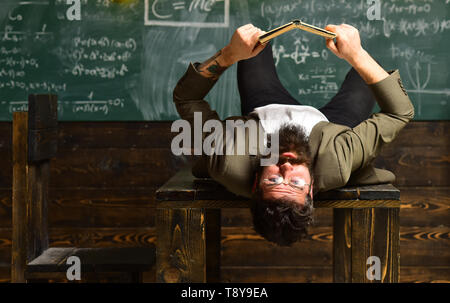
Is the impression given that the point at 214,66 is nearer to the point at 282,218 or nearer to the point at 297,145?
the point at 297,145

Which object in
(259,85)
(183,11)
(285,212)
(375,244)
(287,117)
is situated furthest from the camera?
(183,11)

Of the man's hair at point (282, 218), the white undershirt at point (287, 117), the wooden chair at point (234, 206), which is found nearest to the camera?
the man's hair at point (282, 218)

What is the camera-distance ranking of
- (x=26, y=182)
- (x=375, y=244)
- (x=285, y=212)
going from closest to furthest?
1. (x=285, y=212)
2. (x=375, y=244)
3. (x=26, y=182)

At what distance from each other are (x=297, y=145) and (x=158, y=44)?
4.37ft

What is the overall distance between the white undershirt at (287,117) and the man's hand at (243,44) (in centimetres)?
22

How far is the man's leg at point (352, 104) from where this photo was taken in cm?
179

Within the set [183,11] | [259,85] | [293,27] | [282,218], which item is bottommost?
[282,218]

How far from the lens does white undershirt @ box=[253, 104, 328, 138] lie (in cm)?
153

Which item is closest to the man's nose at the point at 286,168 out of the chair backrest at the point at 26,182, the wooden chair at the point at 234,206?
the wooden chair at the point at 234,206

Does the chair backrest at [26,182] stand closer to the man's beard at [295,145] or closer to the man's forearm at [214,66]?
the man's forearm at [214,66]

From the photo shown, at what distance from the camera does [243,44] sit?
1.47 m

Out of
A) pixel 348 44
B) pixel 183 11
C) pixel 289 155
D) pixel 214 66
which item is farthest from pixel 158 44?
pixel 289 155

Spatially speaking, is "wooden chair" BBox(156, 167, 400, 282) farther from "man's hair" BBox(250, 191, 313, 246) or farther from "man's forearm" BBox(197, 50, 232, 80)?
"man's forearm" BBox(197, 50, 232, 80)

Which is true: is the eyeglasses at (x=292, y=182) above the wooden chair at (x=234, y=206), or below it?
above
